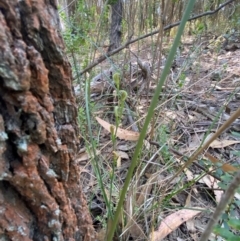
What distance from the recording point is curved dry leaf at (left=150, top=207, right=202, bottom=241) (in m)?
0.78

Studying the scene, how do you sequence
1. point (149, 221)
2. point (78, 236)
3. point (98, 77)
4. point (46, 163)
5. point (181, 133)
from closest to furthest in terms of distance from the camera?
point (46, 163), point (78, 236), point (149, 221), point (181, 133), point (98, 77)

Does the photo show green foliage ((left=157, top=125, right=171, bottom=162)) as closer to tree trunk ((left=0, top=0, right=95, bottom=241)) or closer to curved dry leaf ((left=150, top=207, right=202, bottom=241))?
curved dry leaf ((left=150, top=207, right=202, bottom=241))

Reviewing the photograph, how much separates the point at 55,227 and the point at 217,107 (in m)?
1.06

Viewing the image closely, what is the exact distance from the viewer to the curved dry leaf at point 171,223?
0.78 meters

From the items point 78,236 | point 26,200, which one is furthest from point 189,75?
point 26,200

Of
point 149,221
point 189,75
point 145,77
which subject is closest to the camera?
point 149,221

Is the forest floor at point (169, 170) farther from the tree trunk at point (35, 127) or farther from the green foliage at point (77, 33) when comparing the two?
the green foliage at point (77, 33)

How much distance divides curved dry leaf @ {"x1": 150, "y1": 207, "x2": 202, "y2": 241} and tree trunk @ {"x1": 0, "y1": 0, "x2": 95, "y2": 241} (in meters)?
0.29

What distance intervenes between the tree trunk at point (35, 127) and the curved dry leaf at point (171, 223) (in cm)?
29

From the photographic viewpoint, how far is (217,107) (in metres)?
1.39

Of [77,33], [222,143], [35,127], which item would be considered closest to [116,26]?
[77,33]

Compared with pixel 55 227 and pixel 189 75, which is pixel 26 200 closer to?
pixel 55 227

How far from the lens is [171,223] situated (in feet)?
2.69

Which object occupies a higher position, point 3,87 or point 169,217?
point 3,87
